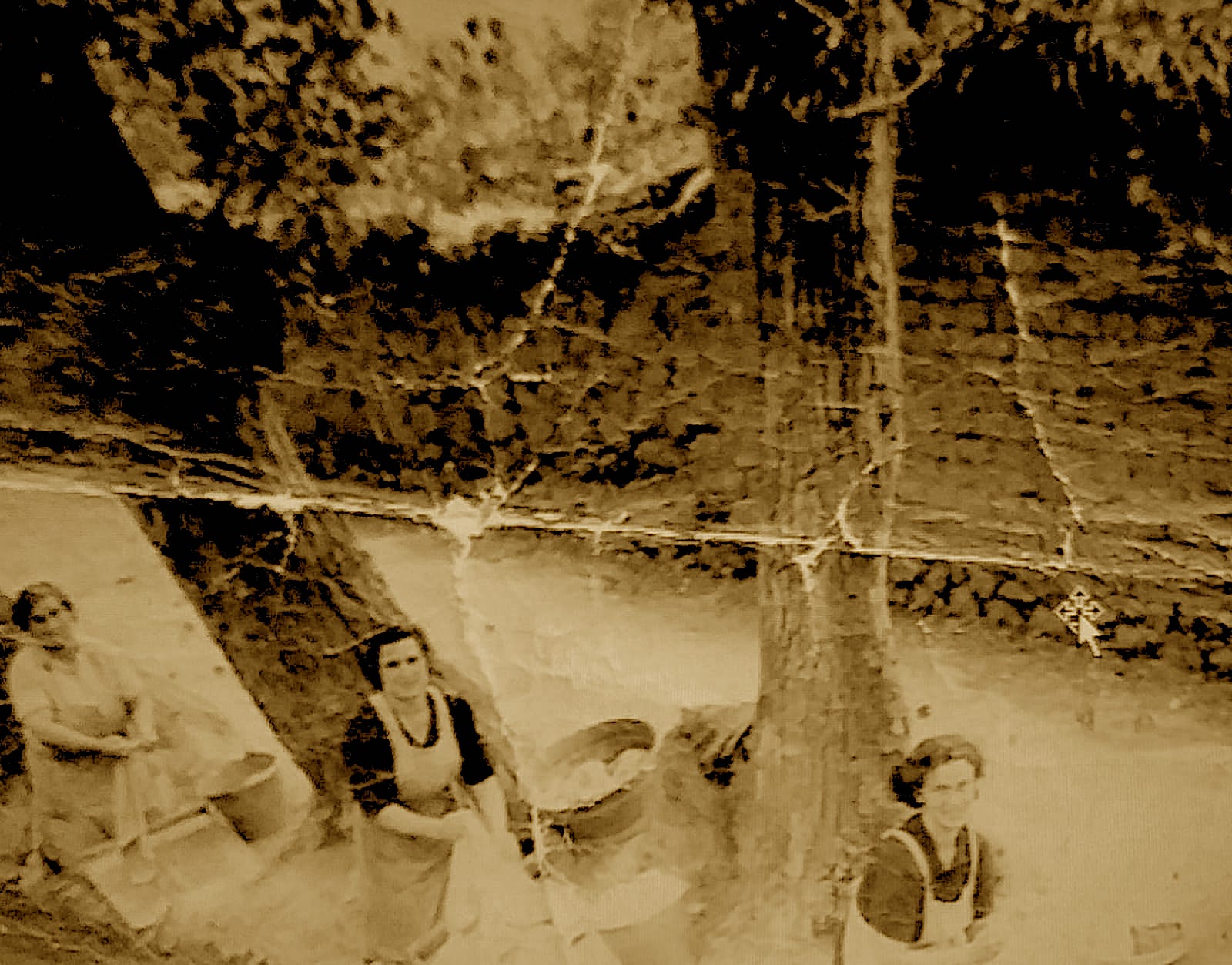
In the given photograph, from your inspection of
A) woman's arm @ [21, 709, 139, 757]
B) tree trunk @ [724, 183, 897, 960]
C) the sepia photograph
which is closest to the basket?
the sepia photograph

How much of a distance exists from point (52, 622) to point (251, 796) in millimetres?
320

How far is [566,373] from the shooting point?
0.94 metres

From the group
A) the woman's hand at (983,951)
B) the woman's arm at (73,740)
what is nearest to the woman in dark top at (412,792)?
the woman's arm at (73,740)

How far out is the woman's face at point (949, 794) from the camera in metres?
1.06

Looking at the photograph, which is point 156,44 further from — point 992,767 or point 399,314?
point 992,767

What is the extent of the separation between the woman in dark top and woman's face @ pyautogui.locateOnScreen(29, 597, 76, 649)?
0.34 m

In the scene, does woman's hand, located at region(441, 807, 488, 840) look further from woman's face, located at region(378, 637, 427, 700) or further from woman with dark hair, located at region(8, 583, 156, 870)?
woman with dark hair, located at region(8, 583, 156, 870)

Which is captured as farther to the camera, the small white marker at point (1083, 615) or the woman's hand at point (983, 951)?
the woman's hand at point (983, 951)

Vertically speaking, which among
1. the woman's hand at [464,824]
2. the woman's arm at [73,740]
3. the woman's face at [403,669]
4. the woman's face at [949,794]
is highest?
the woman's face at [403,669]

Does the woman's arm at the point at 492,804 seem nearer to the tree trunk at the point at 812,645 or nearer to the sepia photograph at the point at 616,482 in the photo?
the sepia photograph at the point at 616,482

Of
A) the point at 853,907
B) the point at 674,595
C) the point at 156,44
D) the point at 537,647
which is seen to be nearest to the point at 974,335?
the point at 674,595

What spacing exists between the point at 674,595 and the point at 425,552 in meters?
0.30

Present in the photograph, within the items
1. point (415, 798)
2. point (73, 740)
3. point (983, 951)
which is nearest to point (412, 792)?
point (415, 798)

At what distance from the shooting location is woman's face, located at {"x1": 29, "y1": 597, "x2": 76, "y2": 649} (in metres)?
1.01
